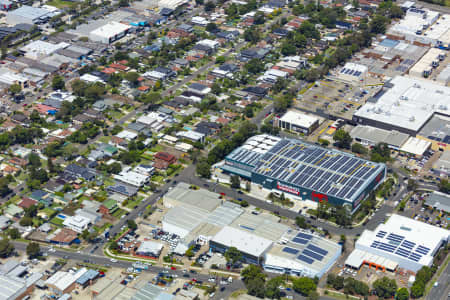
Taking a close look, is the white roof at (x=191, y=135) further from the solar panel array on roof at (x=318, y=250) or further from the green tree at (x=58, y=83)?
the solar panel array on roof at (x=318, y=250)

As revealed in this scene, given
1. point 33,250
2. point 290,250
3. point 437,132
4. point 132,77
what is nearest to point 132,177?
point 33,250

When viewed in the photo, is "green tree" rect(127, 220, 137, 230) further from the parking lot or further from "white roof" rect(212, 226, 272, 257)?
Answer: the parking lot

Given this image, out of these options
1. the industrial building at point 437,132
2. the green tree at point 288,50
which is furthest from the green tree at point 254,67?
the industrial building at point 437,132

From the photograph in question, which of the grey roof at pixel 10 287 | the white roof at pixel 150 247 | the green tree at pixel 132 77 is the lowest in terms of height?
the white roof at pixel 150 247

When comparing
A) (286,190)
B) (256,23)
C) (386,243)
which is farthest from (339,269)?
(256,23)

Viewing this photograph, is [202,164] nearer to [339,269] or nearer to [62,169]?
[62,169]

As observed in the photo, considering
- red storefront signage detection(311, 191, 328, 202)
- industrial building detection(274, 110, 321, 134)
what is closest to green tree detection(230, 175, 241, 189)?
red storefront signage detection(311, 191, 328, 202)

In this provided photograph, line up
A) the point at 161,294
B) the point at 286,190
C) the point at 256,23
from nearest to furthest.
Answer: the point at 161,294 < the point at 286,190 < the point at 256,23
